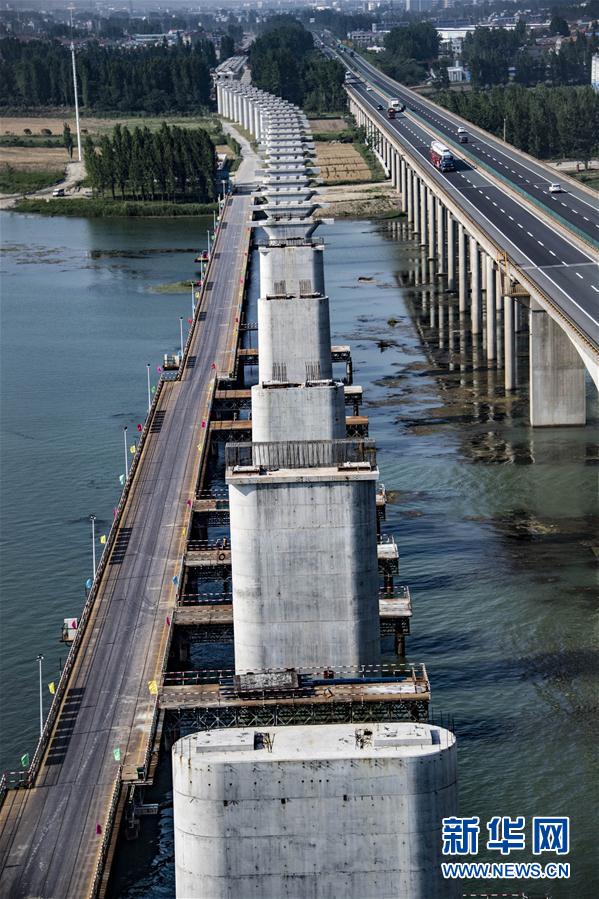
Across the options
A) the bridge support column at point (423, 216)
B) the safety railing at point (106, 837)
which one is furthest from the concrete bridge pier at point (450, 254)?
the safety railing at point (106, 837)

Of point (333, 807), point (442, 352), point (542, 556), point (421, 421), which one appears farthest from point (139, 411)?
point (333, 807)

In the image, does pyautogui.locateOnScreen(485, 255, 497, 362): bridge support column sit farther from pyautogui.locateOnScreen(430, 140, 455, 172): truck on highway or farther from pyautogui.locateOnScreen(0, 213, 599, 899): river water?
pyautogui.locateOnScreen(430, 140, 455, 172): truck on highway

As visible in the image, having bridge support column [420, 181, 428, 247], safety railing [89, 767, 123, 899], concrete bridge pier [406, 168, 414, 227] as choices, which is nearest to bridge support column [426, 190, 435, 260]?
bridge support column [420, 181, 428, 247]

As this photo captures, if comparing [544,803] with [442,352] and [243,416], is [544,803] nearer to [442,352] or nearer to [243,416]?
[243,416]

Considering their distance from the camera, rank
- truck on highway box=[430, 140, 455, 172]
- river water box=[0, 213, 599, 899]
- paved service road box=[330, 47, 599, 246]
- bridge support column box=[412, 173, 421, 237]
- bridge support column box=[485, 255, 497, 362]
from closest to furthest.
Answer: river water box=[0, 213, 599, 899]
bridge support column box=[485, 255, 497, 362]
paved service road box=[330, 47, 599, 246]
truck on highway box=[430, 140, 455, 172]
bridge support column box=[412, 173, 421, 237]

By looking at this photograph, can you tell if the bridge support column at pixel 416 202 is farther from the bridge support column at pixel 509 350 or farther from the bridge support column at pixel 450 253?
the bridge support column at pixel 509 350

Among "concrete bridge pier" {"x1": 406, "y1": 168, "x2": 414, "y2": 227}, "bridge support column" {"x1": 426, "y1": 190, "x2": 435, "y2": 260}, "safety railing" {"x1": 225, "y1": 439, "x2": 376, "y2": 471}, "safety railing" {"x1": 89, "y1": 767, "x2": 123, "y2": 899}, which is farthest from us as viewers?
"concrete bridge pier" {"x1": 406, "y1": 168, "x2": 414, "y2": 227}
